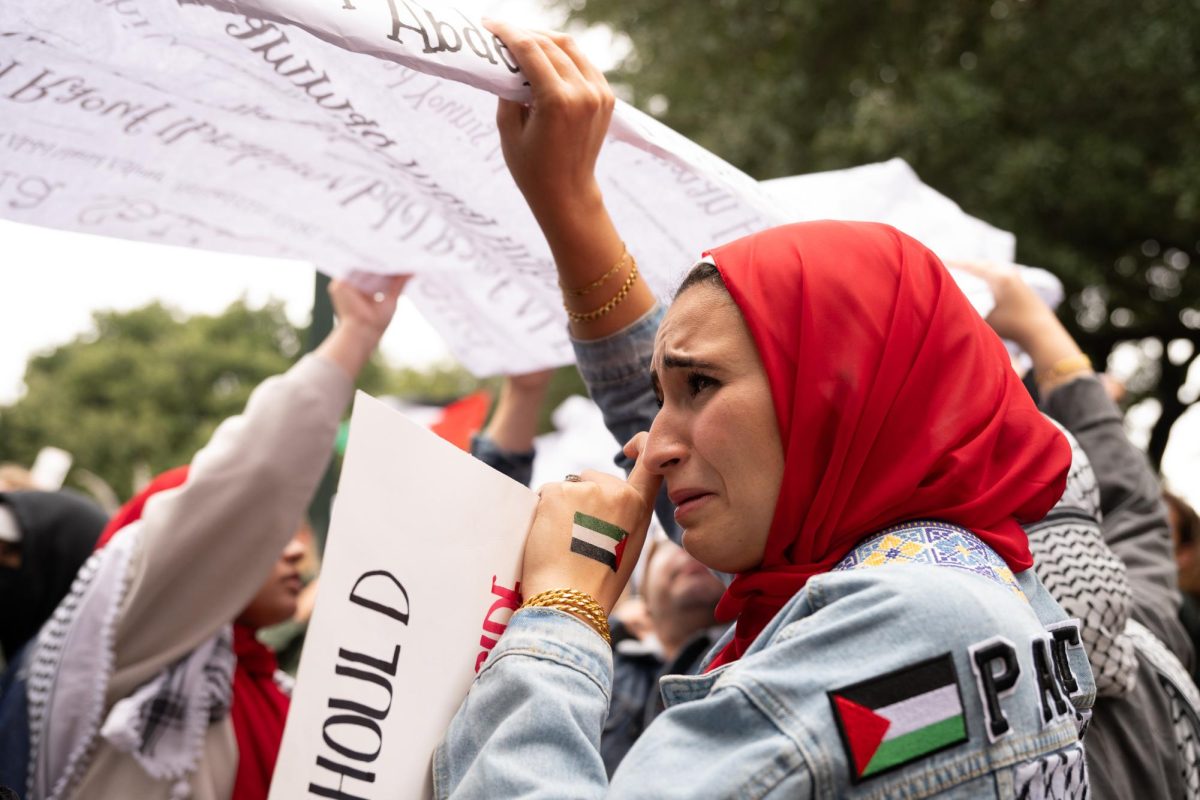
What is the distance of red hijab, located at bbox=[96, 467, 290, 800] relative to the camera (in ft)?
10.1

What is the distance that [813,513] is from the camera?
167 cm

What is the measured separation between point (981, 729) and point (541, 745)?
21.1 inches

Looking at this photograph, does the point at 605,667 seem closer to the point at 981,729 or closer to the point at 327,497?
the point at 981,729

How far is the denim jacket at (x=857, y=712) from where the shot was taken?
1360mm

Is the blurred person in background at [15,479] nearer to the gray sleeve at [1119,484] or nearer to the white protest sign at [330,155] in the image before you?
the white protest sign at [330,155]

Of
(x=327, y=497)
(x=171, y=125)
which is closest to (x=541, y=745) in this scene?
(x=171, y=125)

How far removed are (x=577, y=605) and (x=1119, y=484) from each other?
1.73m

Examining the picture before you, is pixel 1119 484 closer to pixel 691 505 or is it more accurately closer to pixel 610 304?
pixel 610 304

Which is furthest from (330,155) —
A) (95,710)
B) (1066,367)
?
(1066,367)

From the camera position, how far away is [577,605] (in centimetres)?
169

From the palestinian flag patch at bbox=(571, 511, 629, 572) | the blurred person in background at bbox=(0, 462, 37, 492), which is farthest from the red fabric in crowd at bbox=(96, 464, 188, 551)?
the blurred person in background at bbox=(0, 462, 37, 492)

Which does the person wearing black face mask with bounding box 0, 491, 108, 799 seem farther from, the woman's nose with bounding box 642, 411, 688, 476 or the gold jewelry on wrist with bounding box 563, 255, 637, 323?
the woman's nose with bounding box 642, 411, 688, 476

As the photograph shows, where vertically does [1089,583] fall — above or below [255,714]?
above

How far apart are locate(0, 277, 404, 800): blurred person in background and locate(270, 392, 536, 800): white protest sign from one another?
4.12 feet
